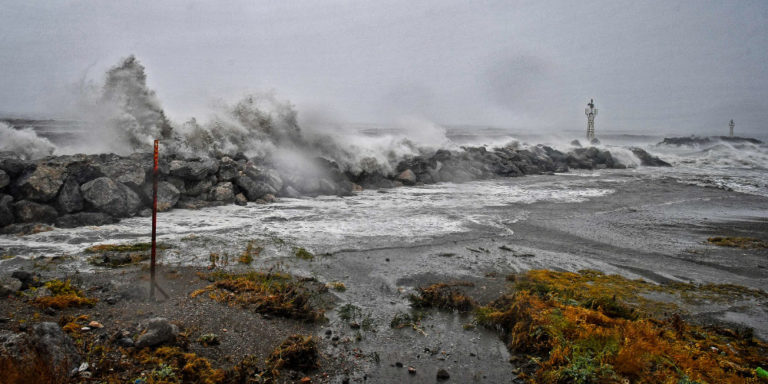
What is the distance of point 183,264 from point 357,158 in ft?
37.0

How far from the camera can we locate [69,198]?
848 centimetres

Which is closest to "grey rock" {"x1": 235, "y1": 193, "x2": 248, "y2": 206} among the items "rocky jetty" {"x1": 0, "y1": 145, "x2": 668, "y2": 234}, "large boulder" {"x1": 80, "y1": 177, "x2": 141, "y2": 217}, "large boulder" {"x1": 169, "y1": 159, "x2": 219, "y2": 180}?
"rocky jetty" {"x1": 0, "y1": 145, "x2": 668, "y2": 234}

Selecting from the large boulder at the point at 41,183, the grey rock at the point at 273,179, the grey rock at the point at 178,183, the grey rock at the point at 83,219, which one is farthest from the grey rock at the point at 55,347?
the grey rock at the point at 273,179

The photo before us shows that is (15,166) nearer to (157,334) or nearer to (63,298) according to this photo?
(63,298)

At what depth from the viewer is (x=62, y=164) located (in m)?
8.85

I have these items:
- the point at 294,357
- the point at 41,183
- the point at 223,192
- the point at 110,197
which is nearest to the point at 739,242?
the point at 294,357

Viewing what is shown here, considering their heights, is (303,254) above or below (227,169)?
below

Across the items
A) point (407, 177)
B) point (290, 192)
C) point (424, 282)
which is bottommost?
point (424, 282)

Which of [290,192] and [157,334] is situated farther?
[290,192]

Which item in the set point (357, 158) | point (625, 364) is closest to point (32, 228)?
point (625, 364)

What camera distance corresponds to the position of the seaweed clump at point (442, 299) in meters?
4.93

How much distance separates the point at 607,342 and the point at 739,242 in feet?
22.2

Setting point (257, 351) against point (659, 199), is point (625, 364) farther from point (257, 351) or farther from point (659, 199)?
point (659, 199)

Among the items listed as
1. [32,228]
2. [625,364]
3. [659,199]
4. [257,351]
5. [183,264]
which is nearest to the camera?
[625,364]
